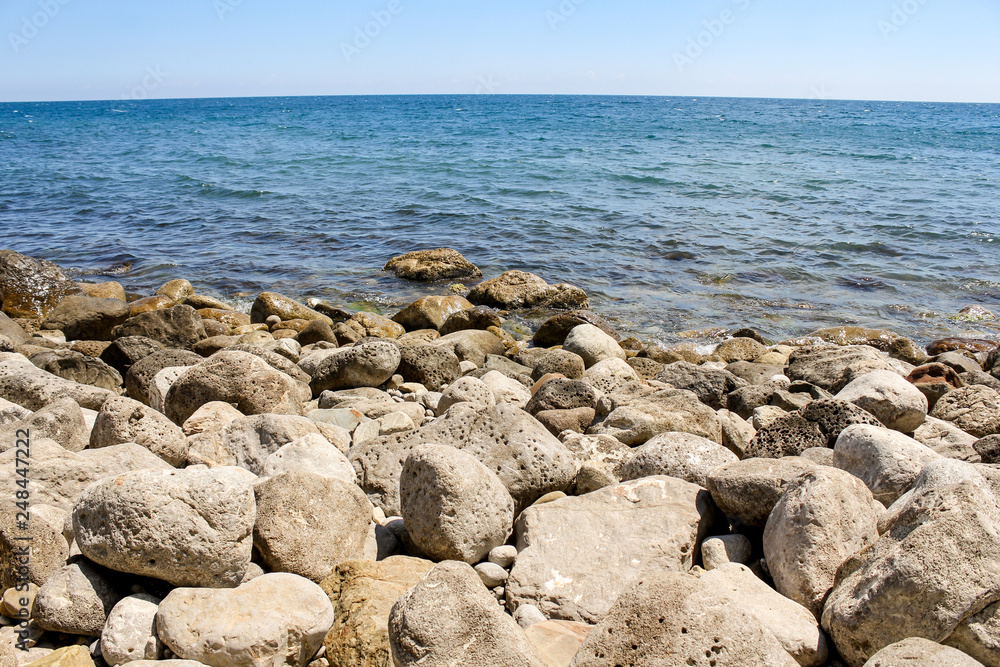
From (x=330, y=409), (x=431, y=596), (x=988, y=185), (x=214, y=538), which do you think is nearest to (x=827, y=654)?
(x=431, y=596)

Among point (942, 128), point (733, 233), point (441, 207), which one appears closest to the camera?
point (733, 233)

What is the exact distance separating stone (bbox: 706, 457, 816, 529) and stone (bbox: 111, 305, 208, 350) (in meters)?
6.74

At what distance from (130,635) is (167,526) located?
41cm

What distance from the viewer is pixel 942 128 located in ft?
163

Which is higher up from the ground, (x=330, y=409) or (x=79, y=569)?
(x=79, y=569)

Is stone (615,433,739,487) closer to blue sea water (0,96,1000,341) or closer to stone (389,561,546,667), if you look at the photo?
stone (389,561,546,667)

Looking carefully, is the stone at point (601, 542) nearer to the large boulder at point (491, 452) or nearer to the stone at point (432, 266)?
the large boulder at point (491, 452)

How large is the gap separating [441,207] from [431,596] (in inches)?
633

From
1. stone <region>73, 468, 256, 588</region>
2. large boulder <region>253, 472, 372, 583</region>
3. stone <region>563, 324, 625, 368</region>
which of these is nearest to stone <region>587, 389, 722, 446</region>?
large boulder <region>253, 472, 372, 583</region>

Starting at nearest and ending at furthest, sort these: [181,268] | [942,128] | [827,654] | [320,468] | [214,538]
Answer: [827,654]
[214,538]
[320,468]
[181,268]
[942,128]

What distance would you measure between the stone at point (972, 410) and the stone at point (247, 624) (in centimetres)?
533

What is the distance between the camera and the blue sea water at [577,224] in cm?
1128

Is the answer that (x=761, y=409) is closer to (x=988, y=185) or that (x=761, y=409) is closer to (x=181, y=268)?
(x=181, y=268)

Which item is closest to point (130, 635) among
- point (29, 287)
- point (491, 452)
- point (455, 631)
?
point (455, 631)
